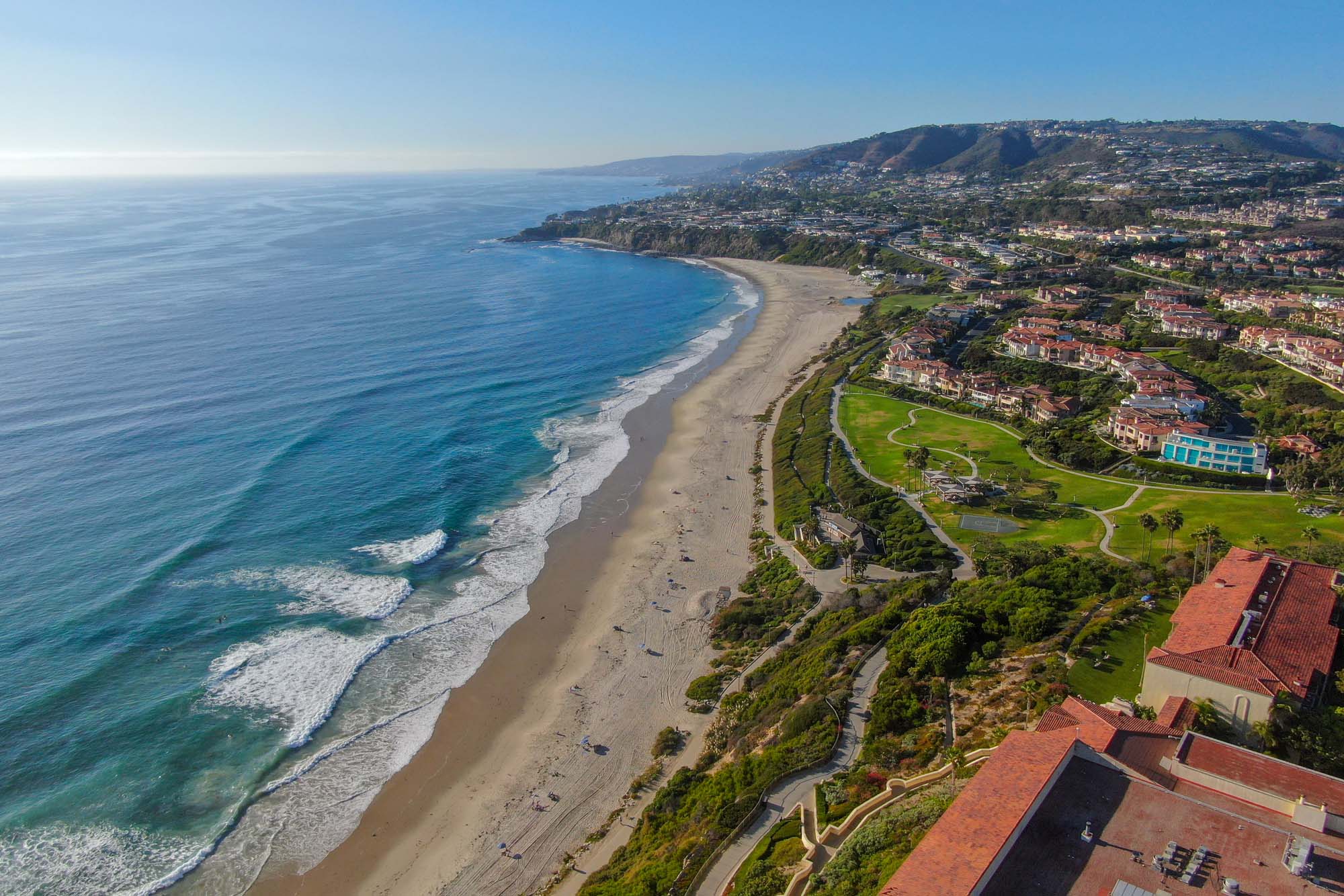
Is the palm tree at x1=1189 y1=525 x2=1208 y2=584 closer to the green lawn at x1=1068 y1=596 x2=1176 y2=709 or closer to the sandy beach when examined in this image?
the green lawn at x1=1068 y1=596 x2=1176 y2=709

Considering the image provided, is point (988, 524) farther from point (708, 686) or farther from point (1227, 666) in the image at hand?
point (1227, 666)

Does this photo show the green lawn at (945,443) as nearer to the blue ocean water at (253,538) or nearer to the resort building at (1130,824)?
the blue ocean water at (253,538)

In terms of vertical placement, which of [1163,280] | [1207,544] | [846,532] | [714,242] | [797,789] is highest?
[714,242]

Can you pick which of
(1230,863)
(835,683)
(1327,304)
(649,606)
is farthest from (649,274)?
(1230,863)

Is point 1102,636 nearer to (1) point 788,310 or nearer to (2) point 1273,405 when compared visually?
(2) point 1273,405

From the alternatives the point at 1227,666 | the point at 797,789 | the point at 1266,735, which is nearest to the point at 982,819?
the point at 797,789

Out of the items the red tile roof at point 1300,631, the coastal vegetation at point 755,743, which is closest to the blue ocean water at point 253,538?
the coastal vegetation at point 755,743
